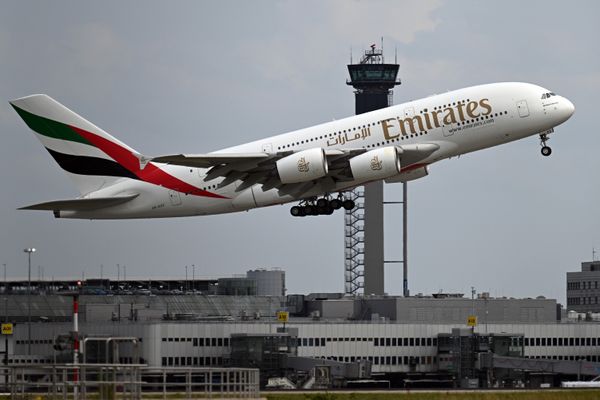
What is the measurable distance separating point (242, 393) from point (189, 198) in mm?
34445

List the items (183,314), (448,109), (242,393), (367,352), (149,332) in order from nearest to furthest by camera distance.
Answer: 1. (242,393)
2. (448,109)
3. (149,332)
4. (367,352)
5. (183,314)

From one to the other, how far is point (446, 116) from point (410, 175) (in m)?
6.95

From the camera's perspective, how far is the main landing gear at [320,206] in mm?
90500

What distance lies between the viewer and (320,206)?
90.9 m

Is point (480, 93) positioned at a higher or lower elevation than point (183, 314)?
higher

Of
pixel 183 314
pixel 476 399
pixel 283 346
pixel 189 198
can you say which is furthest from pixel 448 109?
pixel 183 314

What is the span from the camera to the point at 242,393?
56031 millimetres

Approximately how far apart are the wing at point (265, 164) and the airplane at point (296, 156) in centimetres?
5

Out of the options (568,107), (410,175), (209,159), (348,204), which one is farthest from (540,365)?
(209,159)

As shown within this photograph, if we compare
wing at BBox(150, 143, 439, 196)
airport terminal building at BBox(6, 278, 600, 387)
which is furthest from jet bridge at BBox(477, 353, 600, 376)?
wing at BBox(150, 143, 439, 196)

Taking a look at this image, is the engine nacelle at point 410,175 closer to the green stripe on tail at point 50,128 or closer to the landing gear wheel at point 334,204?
the landing gear wheel at point 334,204

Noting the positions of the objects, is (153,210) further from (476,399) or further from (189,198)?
(476,399)

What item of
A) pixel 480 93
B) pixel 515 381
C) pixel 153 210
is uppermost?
pixel 480 93

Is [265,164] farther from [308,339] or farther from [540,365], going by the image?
[308,339]
